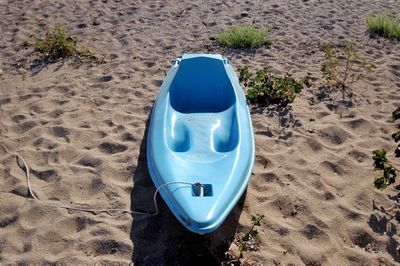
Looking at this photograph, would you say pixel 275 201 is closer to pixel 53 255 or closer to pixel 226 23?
pixel 53 255

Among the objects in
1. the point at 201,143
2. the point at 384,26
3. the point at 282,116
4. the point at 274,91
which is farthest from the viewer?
the point at 384,26

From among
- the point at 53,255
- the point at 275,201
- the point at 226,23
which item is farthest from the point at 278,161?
the point at 226,23

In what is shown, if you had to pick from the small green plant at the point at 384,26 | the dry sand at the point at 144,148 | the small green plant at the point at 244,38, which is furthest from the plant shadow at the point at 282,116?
the small green plant at the point at 384,26

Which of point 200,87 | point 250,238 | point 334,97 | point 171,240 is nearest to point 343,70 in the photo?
point 334,97

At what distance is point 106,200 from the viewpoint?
3.36m

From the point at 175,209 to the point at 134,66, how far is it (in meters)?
3.09

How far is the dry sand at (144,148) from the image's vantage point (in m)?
2.98

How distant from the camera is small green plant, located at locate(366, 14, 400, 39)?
19.9 ft

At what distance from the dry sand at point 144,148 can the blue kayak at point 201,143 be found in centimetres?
35

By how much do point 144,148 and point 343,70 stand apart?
8.96ft

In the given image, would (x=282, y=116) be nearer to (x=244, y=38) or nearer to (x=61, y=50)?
(x=244, y=38)

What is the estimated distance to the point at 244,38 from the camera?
5.79 meters

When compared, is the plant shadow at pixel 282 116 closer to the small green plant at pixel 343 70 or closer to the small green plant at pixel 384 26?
the small green plant at pixel 343 70

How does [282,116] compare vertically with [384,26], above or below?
below
